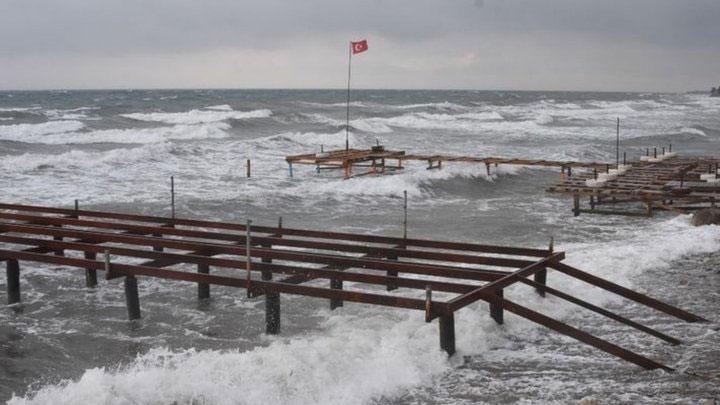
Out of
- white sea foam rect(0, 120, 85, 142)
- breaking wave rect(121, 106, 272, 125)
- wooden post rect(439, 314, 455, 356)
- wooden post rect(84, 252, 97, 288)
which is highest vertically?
breaking wave rect(121, 106, 272, 125)

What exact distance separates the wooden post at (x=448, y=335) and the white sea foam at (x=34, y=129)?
45627 millimetres

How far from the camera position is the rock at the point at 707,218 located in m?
18.2

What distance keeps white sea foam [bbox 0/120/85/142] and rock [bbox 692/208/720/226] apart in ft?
142

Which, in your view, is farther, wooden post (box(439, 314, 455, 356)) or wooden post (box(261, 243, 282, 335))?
wooden post (box(261, 243, 282, 335))

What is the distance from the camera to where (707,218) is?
18422 millimetres

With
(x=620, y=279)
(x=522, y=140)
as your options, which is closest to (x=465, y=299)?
(x=620, y=279)

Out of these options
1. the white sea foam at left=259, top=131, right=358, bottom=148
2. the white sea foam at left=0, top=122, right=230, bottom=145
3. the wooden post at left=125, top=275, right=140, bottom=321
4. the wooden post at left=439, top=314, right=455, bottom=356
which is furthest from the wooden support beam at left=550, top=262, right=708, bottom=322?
the white sea foam at left=0, top=122, right=230, bottom=145

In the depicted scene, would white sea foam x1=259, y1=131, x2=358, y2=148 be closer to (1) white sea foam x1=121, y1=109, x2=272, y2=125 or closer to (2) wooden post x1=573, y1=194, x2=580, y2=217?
(1) white sea foam x1=121, y1=109, x2=272, y2=125

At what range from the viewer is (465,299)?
348 inches

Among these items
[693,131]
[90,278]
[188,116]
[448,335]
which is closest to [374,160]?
[90,278]

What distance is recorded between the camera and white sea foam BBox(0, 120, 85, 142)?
166 feet

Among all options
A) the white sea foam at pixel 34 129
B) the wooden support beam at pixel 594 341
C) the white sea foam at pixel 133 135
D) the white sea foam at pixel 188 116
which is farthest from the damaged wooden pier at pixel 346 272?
the white sea foam at pixel 188 116

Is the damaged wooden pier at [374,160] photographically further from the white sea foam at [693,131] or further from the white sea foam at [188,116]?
the white sea foam at [188,116]

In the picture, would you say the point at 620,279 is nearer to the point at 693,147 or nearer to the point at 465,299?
the point at 465,299
